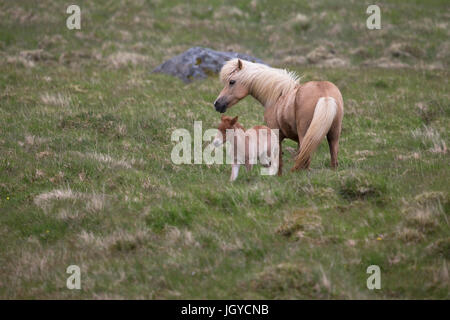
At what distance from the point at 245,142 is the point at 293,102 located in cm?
115

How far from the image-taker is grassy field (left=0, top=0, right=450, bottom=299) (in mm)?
5988

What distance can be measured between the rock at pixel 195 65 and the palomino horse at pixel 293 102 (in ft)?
23.8

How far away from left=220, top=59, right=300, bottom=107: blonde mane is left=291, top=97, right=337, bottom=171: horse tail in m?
1.28

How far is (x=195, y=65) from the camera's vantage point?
17859 millimetres

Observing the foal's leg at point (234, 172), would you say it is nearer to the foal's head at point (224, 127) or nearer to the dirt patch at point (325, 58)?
the foal's head at point (224, 127)

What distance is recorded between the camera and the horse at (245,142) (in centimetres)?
912

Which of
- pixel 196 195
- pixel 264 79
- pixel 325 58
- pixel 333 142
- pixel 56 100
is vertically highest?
pixel 325 58

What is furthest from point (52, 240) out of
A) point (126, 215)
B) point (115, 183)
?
point (115, 183)

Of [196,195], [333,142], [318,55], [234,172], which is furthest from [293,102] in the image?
[318,55]

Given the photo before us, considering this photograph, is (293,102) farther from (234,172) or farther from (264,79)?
(234,172)

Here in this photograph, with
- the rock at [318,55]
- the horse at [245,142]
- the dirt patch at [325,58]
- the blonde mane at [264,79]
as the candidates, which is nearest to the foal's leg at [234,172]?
the horse at [245,142]

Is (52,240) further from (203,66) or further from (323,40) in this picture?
(323,40)

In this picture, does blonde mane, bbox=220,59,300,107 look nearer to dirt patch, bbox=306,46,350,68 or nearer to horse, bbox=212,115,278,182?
horse, bbox=212,115,278,182
